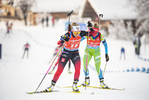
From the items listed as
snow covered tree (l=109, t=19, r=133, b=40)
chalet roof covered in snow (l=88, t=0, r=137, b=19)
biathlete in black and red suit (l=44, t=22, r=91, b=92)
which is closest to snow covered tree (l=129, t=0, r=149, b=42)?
chalet roof covered in snow (l=88, t=0, r=137, b=19)

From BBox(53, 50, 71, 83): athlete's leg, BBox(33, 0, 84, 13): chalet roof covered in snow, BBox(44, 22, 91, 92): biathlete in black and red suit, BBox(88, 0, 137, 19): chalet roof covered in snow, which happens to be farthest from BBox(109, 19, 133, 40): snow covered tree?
BBox(53, 50, 71, 83): athlete's leg

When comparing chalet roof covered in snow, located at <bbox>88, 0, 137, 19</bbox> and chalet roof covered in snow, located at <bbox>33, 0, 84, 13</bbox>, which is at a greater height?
chalet roof covered in snow, located at <bbox>33, 0, 84, 13</bbox>

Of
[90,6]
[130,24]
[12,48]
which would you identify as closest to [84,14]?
[90,6]

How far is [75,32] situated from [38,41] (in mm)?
16526

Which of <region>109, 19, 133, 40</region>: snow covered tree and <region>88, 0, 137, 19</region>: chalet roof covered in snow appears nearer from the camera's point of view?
<region>88, 0, 137, 19</region>: chalet roof covered in snow

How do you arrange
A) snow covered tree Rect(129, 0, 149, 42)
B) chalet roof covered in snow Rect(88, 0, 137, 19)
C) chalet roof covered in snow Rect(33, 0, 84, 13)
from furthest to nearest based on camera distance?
chalet roof covered in snow Rect(33, 0, 84, 13)
chalet roof covered in snow Rect(88, 0, 137, 19)
snow covered tree Rect(129, 0, 149, 42)

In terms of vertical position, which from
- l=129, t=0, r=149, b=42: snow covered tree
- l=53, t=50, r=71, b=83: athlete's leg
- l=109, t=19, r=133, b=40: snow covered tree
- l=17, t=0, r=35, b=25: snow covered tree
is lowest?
l=53, t=50, r=71, b=83: athlete's leg

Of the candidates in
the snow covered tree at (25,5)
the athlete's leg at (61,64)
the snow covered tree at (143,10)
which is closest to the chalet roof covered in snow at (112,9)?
the snow covered tree at (143,10)

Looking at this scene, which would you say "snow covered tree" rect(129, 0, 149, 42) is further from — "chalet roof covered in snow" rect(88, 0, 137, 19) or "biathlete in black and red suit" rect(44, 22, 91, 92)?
"biathlete in black and red suit" rect(44, 22, 91, 92)

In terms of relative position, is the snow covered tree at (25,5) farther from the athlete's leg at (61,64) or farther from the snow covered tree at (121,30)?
the athlete's leg at (61,64)

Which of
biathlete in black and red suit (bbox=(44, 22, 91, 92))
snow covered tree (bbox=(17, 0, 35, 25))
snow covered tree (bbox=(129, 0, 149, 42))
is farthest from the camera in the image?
snow covered tree (bbox=(17, 0, 35, 25))

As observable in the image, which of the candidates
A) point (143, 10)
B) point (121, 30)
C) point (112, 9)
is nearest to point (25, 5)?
point (112, 9)

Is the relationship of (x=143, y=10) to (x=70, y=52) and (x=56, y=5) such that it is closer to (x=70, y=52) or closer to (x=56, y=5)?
(x=56, y=5)

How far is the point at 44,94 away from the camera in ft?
13.7
